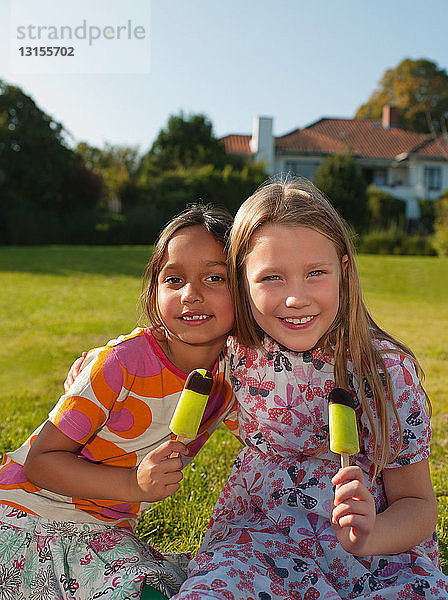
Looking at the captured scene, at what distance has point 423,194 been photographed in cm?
4181

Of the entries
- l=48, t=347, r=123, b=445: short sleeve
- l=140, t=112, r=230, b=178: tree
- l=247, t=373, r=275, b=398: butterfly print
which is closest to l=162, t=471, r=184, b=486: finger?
l=48, t=347, r=123, b=445: short sleeve

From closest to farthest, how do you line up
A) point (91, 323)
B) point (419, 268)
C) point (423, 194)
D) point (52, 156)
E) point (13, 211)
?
point (91, 323)
point (419, 268)
point (13, 211)
point (52, 156)
point (423, 194)

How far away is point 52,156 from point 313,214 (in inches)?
1107

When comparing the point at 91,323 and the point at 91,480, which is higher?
the point at 91,480

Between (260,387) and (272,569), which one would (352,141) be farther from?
(272,569)

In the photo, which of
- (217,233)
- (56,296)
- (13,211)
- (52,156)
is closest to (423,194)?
(52,156)

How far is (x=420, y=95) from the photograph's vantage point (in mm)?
56594

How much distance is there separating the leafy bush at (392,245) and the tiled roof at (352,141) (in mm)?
17190

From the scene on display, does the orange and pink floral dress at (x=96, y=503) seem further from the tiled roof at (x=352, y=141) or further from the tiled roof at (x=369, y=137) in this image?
the tiled roof at (x=369, y=137)

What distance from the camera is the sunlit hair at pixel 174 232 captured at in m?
2.43

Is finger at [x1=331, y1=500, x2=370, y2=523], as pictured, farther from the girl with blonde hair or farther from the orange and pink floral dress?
the orange and pink floral dress

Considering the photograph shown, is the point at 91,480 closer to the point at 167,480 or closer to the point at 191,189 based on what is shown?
the point at 167,480

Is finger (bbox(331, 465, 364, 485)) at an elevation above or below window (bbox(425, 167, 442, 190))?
below

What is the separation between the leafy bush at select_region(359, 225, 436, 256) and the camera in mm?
25250
